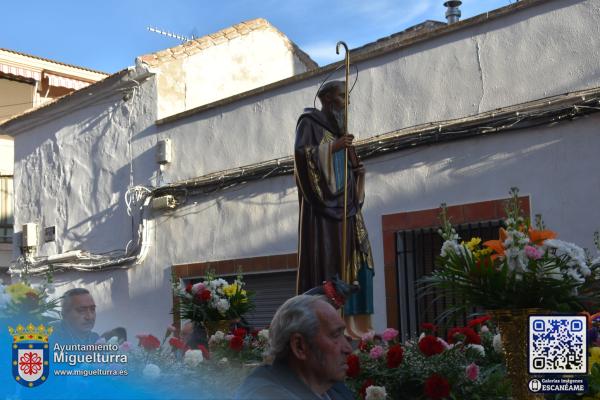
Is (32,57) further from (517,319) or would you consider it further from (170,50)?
(517,319)

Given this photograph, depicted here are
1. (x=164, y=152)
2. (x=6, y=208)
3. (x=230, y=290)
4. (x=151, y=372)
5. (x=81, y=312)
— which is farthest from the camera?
(x=6, y=208)

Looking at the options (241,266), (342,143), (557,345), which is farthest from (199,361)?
(241,266)

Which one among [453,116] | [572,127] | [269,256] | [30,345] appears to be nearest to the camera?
[30,345]

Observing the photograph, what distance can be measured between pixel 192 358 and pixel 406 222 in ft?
16.0

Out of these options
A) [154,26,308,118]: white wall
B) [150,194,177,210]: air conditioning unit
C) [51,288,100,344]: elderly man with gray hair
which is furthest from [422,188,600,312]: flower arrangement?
[154,26,308,118]: white wall

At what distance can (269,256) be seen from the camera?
1083 centimetres

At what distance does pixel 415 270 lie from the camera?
9.38 meters

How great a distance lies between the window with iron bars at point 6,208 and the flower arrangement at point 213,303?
12866 millimetres

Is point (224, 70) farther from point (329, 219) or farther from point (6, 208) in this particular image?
point (329, 219)

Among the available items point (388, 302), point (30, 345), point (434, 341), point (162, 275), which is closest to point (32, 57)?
point (162, 275)

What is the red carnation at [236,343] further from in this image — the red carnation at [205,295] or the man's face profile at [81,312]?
the man's face profile at [81,312]

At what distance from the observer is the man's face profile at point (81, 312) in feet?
13.3

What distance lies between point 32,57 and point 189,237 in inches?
332

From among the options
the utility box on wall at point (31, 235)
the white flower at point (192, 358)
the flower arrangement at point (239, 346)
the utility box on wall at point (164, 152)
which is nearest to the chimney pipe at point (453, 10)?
the utility box on wall at point (164, 152)
